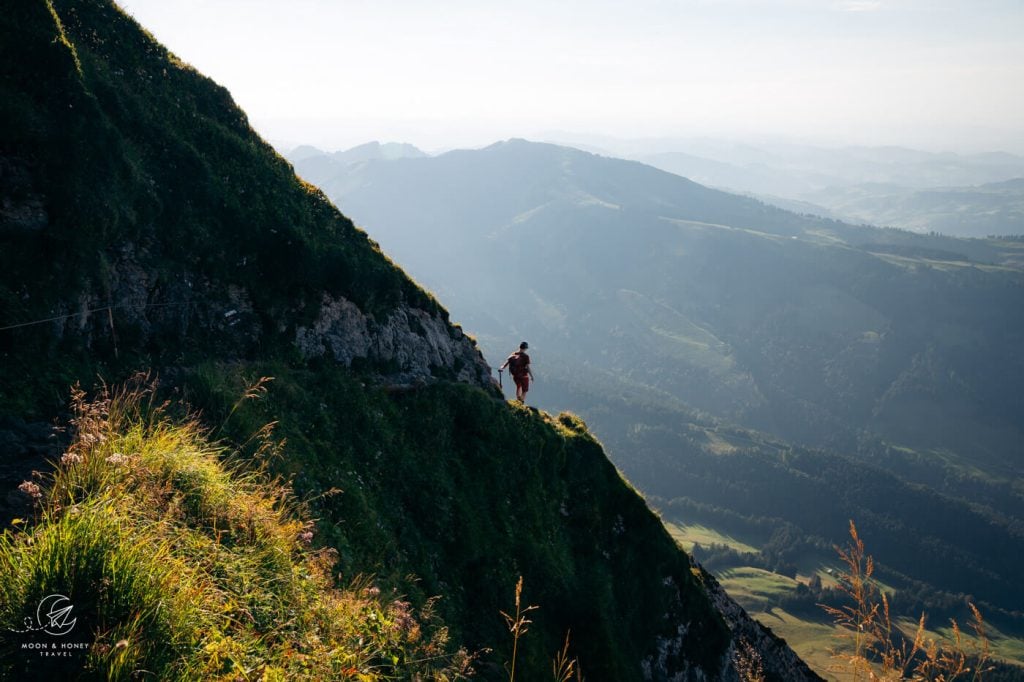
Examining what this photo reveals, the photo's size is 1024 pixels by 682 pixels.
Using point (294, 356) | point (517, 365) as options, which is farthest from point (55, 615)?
point (517, 365)

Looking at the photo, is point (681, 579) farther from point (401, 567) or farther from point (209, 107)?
point (209, 107)

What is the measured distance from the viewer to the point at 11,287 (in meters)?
12.8

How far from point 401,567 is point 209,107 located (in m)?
18.2

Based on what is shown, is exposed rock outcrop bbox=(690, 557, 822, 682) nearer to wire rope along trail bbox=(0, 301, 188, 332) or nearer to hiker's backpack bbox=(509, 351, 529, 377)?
hiker's backpack bbox=(509, 351, 529, 377)

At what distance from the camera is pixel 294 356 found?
19359mm

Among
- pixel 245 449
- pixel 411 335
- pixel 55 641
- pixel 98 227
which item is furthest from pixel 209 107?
pixel 55 641

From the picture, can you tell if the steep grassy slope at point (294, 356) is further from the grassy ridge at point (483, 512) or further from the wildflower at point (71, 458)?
the wildflower at point (71, 458)

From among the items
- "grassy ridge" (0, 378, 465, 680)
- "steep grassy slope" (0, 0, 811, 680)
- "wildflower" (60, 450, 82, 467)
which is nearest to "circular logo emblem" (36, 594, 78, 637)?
"grassy ridge" (0, 378, 465, 680)

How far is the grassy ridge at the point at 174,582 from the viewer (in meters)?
5.50

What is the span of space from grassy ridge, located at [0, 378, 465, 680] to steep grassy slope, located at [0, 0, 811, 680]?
213 millimetres

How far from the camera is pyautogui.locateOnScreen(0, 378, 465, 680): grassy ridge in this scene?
217 inches

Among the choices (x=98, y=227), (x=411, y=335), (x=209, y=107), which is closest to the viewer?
(x=98, y=227)

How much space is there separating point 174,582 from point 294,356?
1384 centimetres

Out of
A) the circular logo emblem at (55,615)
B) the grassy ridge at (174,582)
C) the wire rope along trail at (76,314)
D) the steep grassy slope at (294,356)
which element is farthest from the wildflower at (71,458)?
the wire rope along trail at (76,314)
